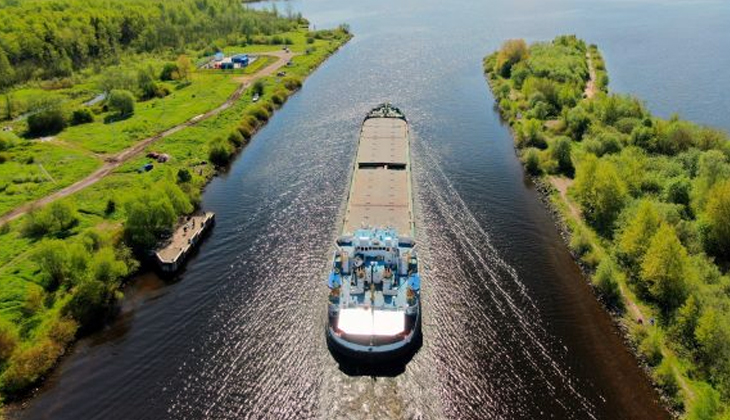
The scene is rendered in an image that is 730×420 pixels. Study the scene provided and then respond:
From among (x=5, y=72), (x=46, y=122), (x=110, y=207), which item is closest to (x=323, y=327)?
(x=110, y=207)

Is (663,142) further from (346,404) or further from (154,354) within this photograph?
(154,354)

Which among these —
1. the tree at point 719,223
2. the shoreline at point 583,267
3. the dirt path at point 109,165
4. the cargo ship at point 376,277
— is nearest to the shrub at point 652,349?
the shoreline at point 583,267

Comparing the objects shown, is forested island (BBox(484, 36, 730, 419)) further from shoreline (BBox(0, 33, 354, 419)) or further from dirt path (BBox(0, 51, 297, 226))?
dirt path (BBox(0, 51, 297, 226))

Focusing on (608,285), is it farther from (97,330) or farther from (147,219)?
(147,219)

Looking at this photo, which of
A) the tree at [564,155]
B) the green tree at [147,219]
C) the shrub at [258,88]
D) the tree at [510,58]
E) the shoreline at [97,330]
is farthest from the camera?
the tree at [510,58]

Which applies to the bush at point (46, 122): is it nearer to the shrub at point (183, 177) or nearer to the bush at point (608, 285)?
the shrub at point (183, 177)

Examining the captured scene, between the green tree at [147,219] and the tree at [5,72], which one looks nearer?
the green tree at [147,219]

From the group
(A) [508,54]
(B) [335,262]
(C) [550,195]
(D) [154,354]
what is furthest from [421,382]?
(A) [508,54]
